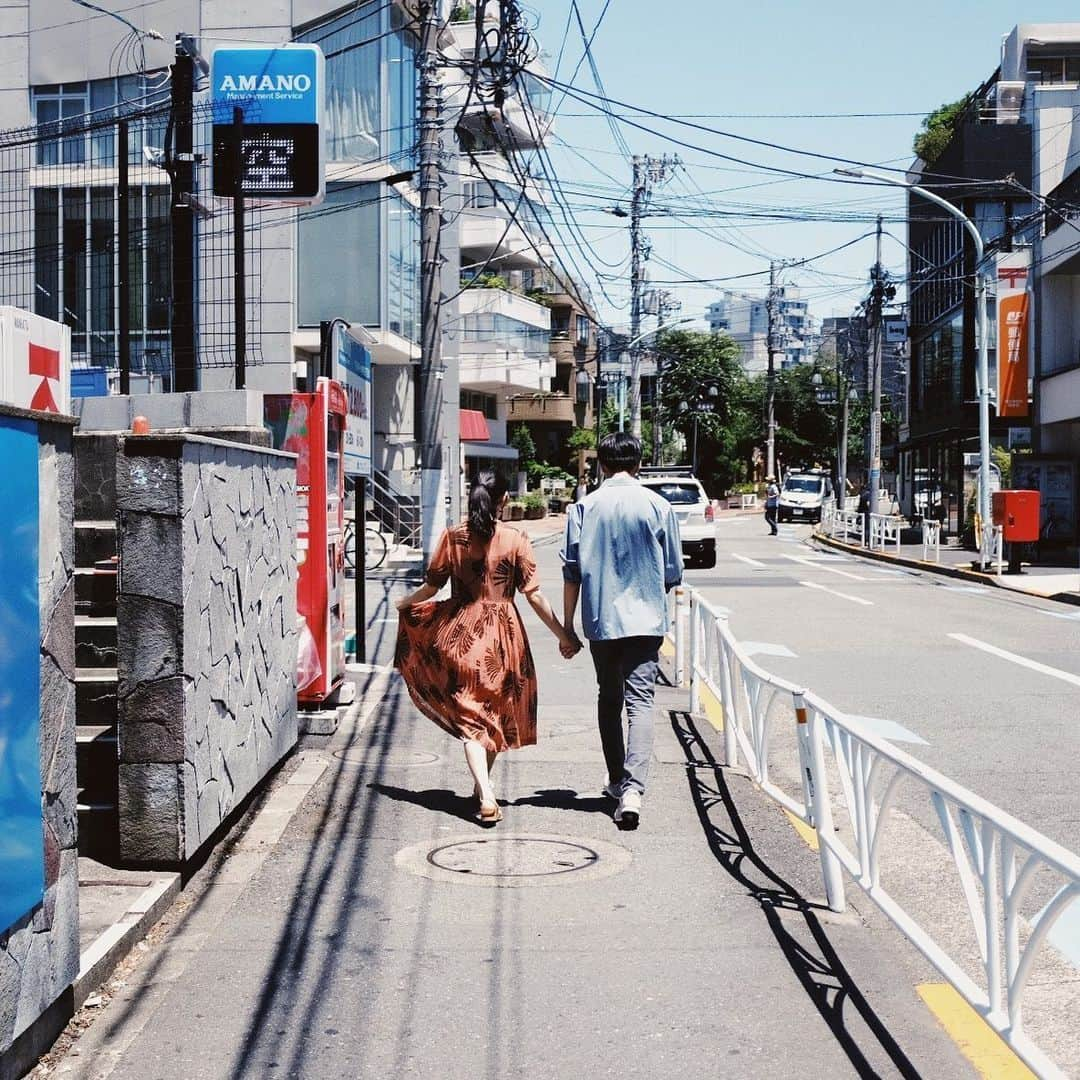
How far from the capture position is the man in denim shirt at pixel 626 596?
7059mm

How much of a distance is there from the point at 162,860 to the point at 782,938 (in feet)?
8.16

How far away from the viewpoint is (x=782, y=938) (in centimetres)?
531

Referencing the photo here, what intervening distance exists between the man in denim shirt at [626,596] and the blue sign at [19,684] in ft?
11.2

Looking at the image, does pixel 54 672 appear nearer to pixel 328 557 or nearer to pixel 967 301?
pixel 328 557

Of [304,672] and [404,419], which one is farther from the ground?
[404,419]

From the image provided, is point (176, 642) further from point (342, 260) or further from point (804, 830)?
point (342, 260)

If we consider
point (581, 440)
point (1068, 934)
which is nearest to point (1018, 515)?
point (1068, 934)

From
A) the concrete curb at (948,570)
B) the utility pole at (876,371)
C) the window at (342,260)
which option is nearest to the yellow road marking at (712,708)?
the concrete curb at (948,570)

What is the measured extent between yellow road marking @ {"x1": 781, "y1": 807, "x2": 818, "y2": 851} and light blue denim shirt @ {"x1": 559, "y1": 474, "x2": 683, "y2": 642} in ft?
3.78

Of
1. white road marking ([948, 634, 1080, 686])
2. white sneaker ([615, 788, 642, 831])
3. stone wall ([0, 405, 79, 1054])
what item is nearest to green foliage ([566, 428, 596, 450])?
white road marking ([948, 634, 1080, 686])

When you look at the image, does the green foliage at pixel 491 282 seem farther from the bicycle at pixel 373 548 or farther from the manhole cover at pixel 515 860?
the manhole cover at pixel 515 860

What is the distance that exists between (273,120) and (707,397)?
219ft

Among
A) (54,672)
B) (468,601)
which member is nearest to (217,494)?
(468,601)

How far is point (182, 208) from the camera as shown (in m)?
13.0
